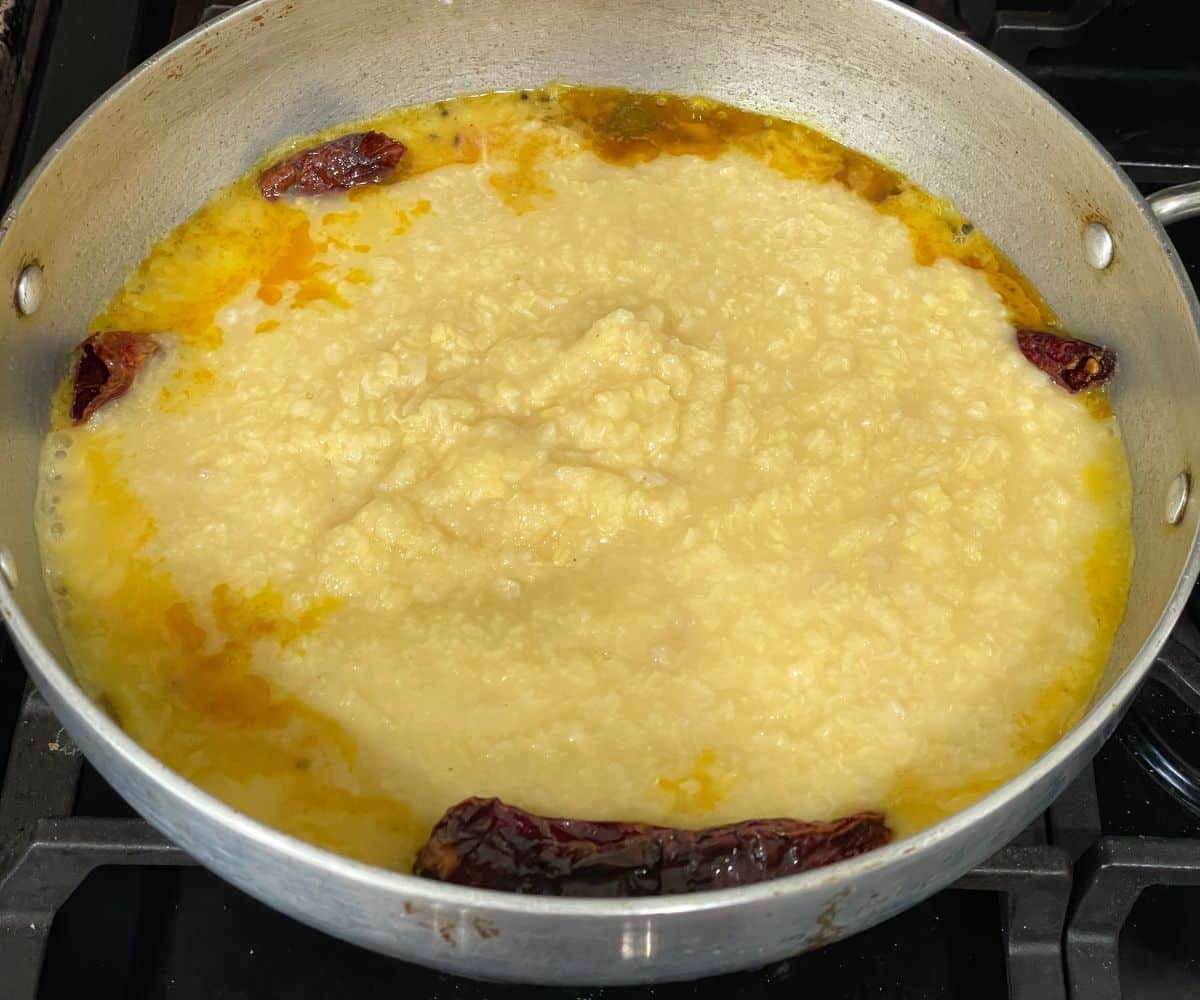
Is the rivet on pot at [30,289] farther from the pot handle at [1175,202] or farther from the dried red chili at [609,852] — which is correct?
the pot handle at [1175,202]

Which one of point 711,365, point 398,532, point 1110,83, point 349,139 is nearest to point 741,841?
point 398,532

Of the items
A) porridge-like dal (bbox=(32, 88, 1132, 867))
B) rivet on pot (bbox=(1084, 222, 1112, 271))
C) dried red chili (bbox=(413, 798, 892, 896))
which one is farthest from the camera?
rivet on pot (bbox=(1084, 222, 1112, 271))

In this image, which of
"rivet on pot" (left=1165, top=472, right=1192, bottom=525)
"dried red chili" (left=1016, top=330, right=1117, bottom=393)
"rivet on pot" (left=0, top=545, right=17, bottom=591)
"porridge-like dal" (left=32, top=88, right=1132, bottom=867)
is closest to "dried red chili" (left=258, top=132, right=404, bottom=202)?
"porridge-like dal" (left=32, top=88, right=1132, bottom=867)

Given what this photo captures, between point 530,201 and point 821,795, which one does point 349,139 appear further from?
point 821,795

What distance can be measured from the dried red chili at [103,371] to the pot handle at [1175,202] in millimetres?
1572

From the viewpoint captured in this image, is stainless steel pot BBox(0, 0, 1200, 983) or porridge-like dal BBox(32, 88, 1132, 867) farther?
porridge-like dal BBox(32, 88, 1132, 867)

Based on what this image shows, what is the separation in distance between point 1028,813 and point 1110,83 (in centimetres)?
182

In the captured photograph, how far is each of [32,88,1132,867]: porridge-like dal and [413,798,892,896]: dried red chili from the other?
8cm

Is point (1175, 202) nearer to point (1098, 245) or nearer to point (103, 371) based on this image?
point (1098, 245)

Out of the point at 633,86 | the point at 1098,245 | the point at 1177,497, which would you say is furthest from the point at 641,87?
the point at 1177,497

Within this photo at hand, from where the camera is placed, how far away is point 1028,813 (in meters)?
1.54

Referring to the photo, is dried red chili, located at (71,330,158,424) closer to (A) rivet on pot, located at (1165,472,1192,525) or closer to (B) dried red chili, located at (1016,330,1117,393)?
(B) dried red chili, located at (1016,330,1117,393)

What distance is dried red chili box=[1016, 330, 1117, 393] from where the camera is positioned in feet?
7.12

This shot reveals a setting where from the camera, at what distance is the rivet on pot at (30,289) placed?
2012 millimetres
